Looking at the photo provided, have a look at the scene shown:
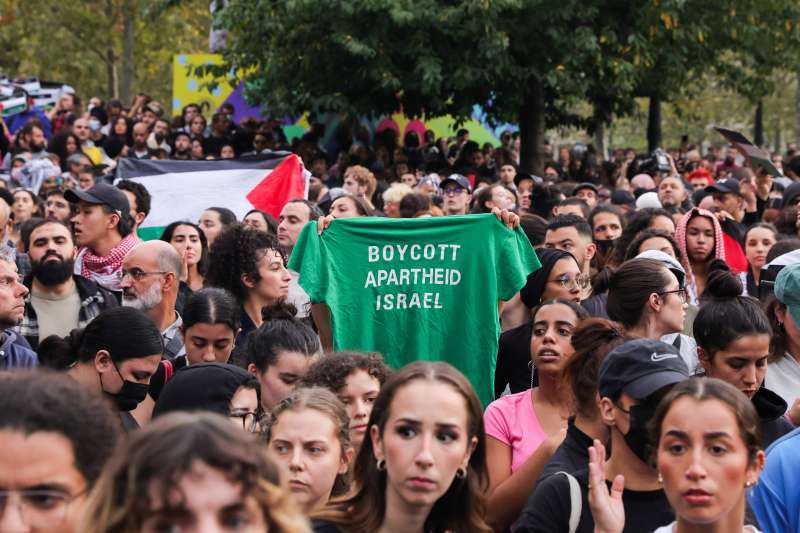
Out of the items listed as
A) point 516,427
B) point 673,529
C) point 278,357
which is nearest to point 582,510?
point 673,529

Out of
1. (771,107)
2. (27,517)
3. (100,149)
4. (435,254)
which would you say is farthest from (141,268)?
(771,107)

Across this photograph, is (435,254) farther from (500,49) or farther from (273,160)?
(500,49)

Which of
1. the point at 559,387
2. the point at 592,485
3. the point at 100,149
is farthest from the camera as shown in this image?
the point at 100,149

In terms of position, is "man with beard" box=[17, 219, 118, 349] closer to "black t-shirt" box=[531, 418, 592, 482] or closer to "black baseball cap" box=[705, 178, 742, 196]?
"black t-shirt" box=[531, 418, 592, 482]

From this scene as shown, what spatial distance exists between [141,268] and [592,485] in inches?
162

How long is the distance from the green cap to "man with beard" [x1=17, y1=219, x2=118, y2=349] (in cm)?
383

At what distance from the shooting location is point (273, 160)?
12688 mm

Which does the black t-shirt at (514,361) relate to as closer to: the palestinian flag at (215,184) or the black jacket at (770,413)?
the black jacket at (770,413)

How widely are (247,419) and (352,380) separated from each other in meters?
0.45

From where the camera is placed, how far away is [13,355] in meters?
6.64

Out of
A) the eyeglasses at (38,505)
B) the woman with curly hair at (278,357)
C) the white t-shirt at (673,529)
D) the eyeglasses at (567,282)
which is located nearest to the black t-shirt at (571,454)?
the white t-shirt at (673,529)

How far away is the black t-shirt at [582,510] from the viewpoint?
451 centimetres

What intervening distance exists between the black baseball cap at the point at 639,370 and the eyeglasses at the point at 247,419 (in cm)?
150

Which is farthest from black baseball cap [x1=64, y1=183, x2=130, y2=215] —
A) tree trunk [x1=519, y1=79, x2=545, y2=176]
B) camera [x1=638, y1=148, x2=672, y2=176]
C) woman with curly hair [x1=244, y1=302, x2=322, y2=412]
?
camera [x1=638, y1=148, x2=672, y2=176]
